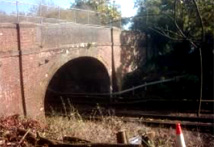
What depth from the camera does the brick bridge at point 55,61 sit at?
12.3 m

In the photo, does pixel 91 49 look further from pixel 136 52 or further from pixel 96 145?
pixel 96 145

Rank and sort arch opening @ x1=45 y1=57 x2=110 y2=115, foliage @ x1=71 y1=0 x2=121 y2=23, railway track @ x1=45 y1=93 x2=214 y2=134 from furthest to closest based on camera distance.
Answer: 1. foliage @ x1=71 y1=0 x2=121 y2=23
2. arch opening @ x1=45 y1=57 x2=110 y2=115
3. railway track @ x1=45 y1=93 x2=214 y2=134

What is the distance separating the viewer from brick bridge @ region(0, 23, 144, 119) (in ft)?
40.3

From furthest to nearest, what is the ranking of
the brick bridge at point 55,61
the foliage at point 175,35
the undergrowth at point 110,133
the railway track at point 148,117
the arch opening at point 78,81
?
the arch opening at point 78,81
the foliage at point 175,35
the railway track at point 148,117
the brick bridge at point 55,61
the undergrowth at point 110,133

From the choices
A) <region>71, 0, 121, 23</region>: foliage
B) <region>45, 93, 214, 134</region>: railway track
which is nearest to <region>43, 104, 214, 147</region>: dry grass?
<region>45, 93, 214, 134</region>: railway track

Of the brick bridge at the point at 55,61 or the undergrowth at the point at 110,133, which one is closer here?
the undergrowth at the point at 110,133

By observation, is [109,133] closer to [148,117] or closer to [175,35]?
[148,117]

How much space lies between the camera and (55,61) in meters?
15.2

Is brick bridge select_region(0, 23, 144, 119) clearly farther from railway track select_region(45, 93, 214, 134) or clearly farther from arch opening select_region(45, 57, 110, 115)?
railway track select_region(45, 93, 214, 134)

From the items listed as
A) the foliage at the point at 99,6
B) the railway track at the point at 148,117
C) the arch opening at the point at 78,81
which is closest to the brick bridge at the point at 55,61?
the arch opening at the point at 78,81

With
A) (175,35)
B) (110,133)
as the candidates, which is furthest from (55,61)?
(175,35)

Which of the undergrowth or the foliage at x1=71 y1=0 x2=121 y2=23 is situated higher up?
the foliage at x1=71 y1=0 x2=121 y2=23

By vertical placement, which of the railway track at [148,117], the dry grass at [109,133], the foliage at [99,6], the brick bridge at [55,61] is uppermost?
the foliage at [99,6]

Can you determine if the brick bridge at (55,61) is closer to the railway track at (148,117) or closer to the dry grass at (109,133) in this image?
the dry grass at (109,133)
